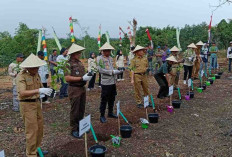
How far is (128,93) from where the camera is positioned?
30.5 ft

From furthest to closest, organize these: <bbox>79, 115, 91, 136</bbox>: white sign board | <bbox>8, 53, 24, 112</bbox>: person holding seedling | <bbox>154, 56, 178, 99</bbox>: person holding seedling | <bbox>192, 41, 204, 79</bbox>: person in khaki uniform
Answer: <bbox>192, 41, 204, 79</bbox>: person in khaki uniform < <bbox>154, 56, 178, 99</bbox>: person holding seedling < <bbox>8, 53, 24, 112</bbox>: person holding seedling < <bbox>79, 115, 91, 136</bbox>: white sign board

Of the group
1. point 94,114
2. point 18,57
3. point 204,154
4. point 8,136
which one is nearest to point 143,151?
point 204,154

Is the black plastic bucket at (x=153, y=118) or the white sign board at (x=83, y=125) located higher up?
the white sign board at (x=83, y=125)

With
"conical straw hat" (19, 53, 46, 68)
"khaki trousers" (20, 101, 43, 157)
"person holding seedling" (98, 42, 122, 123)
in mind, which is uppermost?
"conical straw hat" (19, 53, 46, 68)

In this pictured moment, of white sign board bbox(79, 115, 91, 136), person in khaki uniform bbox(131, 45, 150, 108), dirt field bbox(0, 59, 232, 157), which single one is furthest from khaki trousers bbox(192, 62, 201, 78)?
white sign board bbox(79, 115, 91, 136)

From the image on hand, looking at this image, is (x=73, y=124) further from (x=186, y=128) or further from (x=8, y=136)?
(x=186, y=128)

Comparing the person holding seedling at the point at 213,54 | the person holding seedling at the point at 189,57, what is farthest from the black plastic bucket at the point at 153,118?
the person holding seedling at the point at 213,54

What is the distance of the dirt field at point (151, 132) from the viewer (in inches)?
166

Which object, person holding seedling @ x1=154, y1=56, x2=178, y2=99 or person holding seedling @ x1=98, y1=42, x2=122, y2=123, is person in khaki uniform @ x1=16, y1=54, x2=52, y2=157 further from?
person holding seedling @ x1=154, y1=56, x2=178, y2=99

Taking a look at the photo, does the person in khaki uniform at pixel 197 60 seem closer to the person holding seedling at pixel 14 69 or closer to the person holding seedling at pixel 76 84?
the person holding seedling at pixel 76 84

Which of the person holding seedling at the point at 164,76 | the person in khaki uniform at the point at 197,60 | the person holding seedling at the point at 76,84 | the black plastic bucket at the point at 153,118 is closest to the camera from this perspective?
the person holding seedling at the point at 76,84

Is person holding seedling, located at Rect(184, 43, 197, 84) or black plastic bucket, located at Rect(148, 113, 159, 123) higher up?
person holding seedling, located at Rect(184, 43, 197, 84)

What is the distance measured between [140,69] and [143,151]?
3044mm

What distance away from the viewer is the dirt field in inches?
166
